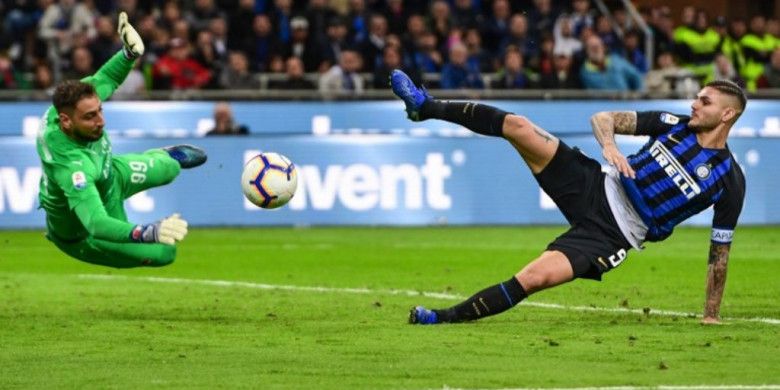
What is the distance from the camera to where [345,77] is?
24.2 m

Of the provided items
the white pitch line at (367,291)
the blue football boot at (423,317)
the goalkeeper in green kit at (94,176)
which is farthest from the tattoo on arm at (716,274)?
the goalkeeper in green kit at (94,176)

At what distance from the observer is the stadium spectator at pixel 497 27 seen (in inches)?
→ 1024

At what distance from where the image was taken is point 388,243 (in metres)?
19.1

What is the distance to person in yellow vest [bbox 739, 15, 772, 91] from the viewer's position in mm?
26766

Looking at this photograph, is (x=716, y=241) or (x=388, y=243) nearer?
(x=716, y=241)

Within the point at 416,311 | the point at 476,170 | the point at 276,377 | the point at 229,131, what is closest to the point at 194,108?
the point at 229,131

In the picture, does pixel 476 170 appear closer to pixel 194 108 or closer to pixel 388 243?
pixel 388 243

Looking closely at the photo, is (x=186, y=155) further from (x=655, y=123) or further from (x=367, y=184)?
(x=367, y=184)

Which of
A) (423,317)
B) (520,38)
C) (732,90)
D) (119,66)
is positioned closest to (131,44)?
(119,66)

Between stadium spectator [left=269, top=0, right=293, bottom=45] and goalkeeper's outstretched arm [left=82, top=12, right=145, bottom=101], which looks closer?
goalkeeper's outstretched arm [left=82, top=12, right=145, bottom=101]

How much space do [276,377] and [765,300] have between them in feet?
17.8

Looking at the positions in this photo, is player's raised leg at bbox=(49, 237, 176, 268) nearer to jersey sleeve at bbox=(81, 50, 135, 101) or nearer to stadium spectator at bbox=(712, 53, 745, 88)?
jersey sleeve at bbox=(81, 50, 135, 101)

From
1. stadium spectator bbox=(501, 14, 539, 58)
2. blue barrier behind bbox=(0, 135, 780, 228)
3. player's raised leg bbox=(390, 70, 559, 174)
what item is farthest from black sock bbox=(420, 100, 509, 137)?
stadium spectator bbox=(501, 14, 539, 58)

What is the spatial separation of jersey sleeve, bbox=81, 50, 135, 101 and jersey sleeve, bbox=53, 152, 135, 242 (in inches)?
32.1
